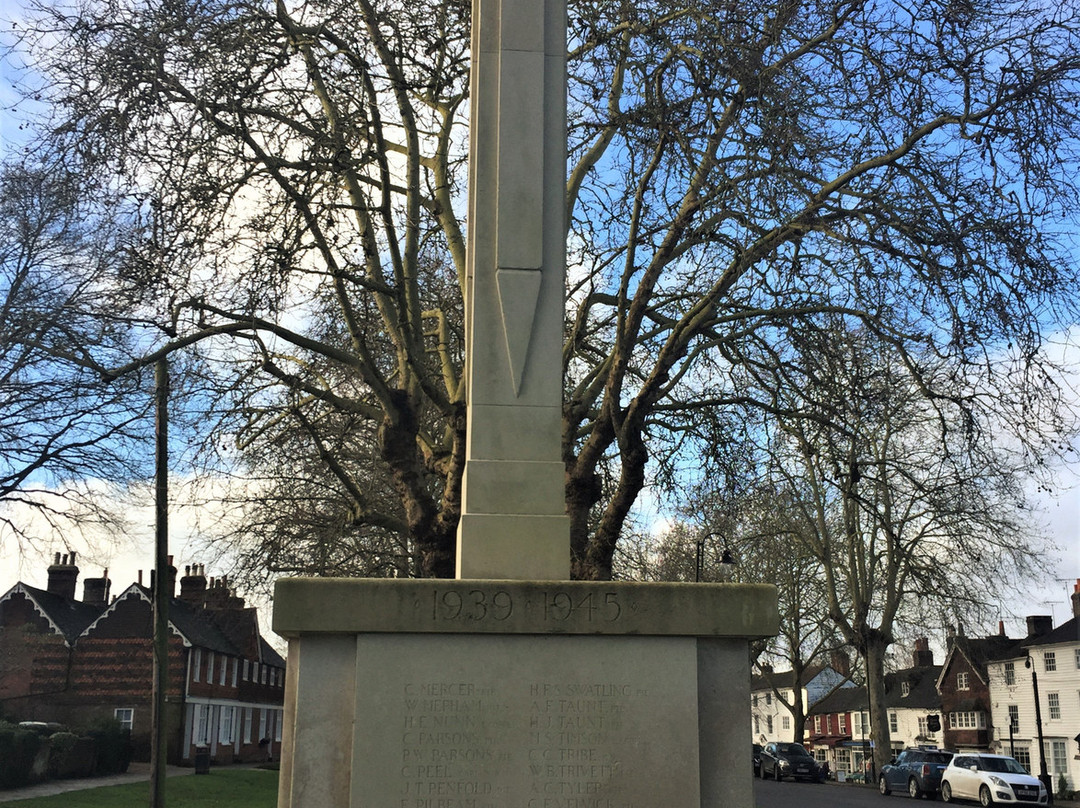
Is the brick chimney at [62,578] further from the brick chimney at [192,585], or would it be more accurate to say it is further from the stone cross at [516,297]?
the stone cross at [516,297]

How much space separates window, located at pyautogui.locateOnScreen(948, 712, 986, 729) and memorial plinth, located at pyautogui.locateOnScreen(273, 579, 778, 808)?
223 feet

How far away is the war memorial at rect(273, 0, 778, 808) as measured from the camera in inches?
219

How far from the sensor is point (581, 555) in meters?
16.0

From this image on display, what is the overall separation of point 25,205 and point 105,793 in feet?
55.2

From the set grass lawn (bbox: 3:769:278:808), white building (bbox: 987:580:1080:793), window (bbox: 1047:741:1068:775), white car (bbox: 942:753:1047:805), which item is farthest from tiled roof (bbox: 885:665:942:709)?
grass lawn (bbox: 3:769:278:808)

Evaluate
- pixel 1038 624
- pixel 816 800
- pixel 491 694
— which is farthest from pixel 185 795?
pixel 1038 624

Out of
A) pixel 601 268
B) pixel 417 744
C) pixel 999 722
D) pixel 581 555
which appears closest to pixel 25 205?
pixel 601 268

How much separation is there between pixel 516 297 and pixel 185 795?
89.6 feet

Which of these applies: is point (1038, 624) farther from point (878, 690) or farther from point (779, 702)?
point (779, 702)

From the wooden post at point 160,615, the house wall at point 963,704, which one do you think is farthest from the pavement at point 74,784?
the house wall at point 963,704

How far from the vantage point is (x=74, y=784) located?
33812 millimetres

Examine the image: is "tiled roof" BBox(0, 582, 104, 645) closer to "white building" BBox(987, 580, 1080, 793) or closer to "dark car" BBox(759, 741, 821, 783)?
"dark car" BBox(759, 741, 821, 783)

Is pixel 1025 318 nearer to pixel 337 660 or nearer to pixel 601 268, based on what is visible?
pixel 601 268

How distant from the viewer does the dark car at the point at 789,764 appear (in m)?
47.6
